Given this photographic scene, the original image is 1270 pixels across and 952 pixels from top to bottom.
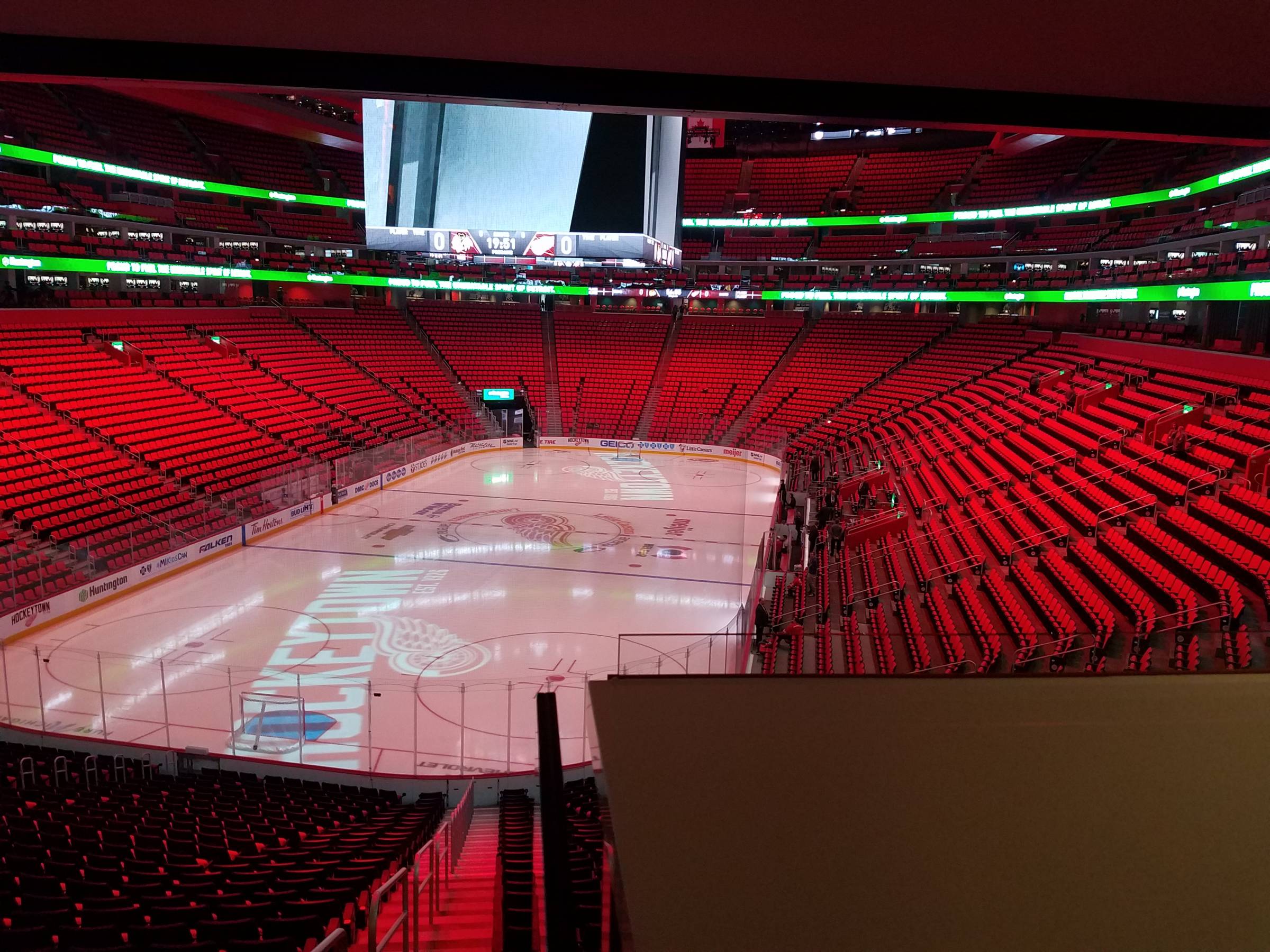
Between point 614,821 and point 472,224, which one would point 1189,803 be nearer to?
point 614,821

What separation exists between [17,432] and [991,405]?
24427mm

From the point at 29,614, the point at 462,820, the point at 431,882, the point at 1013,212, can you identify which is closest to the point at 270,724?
the point at 462,820

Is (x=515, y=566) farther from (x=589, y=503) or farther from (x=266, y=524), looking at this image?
(x=266, y=524)

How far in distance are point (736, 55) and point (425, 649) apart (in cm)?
1086

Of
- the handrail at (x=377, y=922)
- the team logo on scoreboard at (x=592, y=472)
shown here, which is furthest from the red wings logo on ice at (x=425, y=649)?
the team logo on scoreboard at (x=592, y=472)

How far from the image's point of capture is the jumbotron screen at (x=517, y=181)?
47.3 feet

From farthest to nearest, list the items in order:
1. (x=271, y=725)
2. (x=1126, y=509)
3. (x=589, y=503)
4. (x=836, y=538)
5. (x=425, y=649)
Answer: (x=589, y=503)
(x=836, y=538)
(x=1126, y=509)
(x=425, y=649)
(x=271, y=725)

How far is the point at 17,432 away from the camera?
55.8 ft

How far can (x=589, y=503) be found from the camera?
22.5 m

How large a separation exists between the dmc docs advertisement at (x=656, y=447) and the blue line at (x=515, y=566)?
44.8 feet

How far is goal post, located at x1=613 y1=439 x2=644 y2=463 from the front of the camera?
30016 millimetres

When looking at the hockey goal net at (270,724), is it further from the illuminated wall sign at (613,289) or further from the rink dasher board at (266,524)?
the illuminated wall sign at (613,289)

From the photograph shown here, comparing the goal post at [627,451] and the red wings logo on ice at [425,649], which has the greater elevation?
the goal post at [627,451]

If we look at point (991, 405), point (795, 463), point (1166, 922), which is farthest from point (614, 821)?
point (991, 405)
